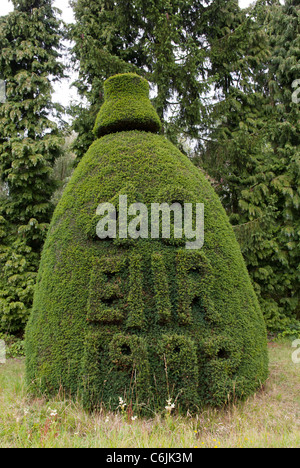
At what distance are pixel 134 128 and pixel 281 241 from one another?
5.88 m

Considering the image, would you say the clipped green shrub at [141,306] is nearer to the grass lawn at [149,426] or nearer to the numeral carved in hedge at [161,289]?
the numeral carved in hedge at [161,289]

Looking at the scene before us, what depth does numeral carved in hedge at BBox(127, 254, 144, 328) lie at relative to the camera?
3.47m

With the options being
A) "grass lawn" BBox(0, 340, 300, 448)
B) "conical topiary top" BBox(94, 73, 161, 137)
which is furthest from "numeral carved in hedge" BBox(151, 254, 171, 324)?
"conical topiary top" BBox(94, 73, 161, 137)

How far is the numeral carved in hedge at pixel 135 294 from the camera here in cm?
347

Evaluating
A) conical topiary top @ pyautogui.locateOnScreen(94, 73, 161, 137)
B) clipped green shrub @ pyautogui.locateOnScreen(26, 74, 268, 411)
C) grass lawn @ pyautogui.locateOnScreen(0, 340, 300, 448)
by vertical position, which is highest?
conical topiary top @ pyautogui.locateOnScreen(94, 73, 161, 137)

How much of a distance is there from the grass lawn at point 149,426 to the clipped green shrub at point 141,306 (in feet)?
0.49

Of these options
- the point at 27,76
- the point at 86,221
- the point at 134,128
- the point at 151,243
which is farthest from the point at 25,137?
the point at 151,243

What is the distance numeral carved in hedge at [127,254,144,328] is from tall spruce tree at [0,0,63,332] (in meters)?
5.29

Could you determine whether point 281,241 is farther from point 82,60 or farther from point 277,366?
point 82,60

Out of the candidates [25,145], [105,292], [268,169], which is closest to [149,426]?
[105,292]

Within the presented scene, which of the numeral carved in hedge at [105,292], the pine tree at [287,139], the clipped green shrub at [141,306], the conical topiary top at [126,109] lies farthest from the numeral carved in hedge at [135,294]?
the pine tree at [287,139]

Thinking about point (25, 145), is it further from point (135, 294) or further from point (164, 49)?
point (135, 294)

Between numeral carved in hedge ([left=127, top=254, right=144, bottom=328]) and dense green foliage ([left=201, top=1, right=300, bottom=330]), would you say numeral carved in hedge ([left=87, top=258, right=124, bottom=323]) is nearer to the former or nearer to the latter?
numeral carved in hedge ([left=127, top=254, right=144, bottom=328])

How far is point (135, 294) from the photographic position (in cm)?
355
